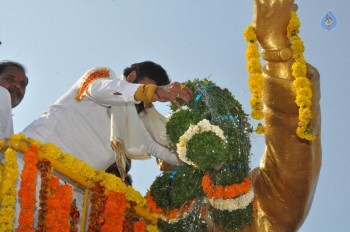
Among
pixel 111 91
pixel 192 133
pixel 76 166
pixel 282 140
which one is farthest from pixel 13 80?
pixel 282 140

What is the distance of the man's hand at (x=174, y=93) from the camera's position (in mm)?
5016

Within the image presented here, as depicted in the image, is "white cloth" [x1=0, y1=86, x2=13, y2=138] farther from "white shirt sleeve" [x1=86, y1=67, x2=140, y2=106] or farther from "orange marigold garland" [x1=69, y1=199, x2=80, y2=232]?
"orange marigold garland" [x1=69, y1=199, x2=80, y2=232]

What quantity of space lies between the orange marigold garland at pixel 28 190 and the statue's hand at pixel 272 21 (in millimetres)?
2319

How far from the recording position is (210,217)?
5.82m

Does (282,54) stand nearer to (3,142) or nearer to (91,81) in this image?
(91,81)

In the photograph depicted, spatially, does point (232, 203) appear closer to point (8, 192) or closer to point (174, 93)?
point (174, 93)

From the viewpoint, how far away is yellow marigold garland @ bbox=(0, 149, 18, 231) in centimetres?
444

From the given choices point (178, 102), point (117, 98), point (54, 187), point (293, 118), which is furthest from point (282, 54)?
point (54, 187)

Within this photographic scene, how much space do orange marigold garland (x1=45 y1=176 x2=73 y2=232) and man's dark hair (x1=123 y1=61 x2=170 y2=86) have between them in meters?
1.45

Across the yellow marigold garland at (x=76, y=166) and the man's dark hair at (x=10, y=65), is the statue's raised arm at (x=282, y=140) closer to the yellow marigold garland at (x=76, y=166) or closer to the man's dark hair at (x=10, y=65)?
the yellow marigold garland at (x=76, y=166)

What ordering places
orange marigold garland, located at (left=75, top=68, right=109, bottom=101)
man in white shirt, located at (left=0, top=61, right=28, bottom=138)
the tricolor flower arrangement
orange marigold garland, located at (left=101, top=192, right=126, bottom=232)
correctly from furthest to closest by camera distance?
man in white shirt, located at (left=0, top=61, right=28, bottom=138) → orange marigold garland, located at (left=75, top=68, right=109, bottom=101) → orange marigold garland, located at (left=101, top=192, right=126, bottom=232) → the tricolor flower arrangement

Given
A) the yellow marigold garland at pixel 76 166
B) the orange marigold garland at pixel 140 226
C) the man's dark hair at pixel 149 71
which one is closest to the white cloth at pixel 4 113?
the yellow marigold garland at pixel 76 166

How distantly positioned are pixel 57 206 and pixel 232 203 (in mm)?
1554

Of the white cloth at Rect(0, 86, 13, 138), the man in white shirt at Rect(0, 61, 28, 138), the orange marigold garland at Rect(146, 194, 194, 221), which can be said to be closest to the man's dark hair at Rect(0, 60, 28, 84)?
the man in white shirt at Rect(0, 61, 28, 138)
